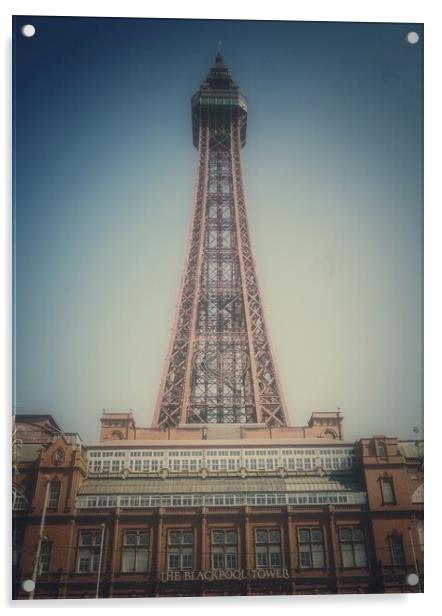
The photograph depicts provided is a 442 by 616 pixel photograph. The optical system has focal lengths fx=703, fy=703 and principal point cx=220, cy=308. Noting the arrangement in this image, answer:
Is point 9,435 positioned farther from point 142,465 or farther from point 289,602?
point 289,602

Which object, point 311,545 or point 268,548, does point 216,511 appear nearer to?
point 268,548

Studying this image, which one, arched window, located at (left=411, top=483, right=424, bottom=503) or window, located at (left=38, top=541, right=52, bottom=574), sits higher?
arched window, located at (left=411, top=483, right=424, bottom=503)

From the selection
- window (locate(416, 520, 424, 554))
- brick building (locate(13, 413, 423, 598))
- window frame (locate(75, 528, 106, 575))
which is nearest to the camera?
brick building (locate(13, 413, 423, 598))

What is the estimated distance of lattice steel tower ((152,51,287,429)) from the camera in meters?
18.9

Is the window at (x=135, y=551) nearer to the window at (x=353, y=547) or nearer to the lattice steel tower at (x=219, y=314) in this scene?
the lattice steel tower at (x=219, y=314)

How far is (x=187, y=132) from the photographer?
17234 mm

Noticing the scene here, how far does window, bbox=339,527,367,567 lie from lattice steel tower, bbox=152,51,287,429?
11.3ft

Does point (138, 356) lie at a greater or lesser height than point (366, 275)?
lesser

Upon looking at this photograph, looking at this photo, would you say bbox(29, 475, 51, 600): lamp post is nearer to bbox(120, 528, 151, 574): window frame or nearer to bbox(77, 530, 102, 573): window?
bbox(77, 530, 102, 573): window

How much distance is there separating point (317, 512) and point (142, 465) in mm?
4026

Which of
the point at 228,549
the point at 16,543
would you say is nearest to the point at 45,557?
the point at 16,543

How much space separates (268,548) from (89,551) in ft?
12.2

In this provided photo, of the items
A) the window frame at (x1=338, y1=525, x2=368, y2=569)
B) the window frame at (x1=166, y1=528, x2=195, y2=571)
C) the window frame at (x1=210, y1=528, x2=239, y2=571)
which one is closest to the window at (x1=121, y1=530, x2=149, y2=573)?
the window frame at (x1=166, y1=528, x2=195, y2=571)

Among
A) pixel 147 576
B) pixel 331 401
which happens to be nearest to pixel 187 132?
pixel 331 401
